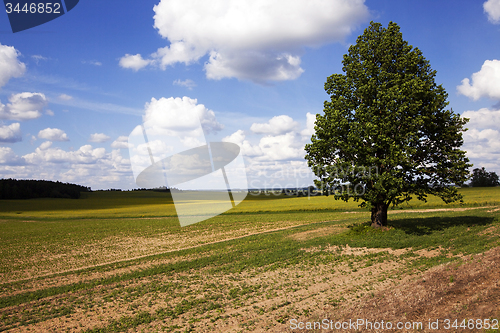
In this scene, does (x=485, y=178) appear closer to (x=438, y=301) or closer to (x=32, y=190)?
(x=438, y=301)

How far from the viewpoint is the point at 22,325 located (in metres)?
11.4

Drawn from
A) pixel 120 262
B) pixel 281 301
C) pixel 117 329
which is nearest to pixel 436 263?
pixel 281 301

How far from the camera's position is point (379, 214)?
73.7ft

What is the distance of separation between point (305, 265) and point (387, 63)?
1630 centimetres

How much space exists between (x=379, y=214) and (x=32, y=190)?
145940mm

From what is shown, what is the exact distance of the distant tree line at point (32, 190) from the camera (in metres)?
118

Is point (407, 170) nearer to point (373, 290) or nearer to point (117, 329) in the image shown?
point (373, 290)

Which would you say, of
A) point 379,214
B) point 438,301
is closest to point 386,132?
point 379,214

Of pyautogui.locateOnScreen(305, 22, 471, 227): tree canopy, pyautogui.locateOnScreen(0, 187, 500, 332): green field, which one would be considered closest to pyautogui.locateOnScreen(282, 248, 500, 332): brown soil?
pyautogui.locateOnScreen(0, 187, 500, 332): green field

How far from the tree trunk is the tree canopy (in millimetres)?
36

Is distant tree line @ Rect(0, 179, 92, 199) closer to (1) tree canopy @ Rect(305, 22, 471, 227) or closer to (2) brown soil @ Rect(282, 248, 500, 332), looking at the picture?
(1) tree canopy @ Rect(305, 22, 471, 227)

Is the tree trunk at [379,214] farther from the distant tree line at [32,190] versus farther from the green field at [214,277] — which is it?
the distant tree line at [32,190]

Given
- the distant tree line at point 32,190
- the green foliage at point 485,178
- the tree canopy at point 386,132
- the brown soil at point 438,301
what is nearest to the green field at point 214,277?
the brown soil at point 438,301

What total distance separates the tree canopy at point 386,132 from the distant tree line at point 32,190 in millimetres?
138942
